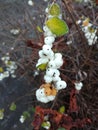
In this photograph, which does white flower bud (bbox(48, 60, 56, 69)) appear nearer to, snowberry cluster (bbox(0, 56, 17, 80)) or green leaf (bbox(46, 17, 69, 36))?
green leaf (bbox(46, 17, 69, 36))

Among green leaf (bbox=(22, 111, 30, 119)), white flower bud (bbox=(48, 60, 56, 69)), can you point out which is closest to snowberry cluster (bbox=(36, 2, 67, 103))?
white flower bud (bbox=(48, 60, 56, 69))

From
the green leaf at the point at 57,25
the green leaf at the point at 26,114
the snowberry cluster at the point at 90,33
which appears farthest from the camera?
the green leaf at the point at 26,114

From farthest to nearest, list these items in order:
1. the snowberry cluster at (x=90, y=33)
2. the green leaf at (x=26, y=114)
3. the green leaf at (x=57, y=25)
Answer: the green leaf at (x=26, y=114), the snowberry cluster at (x=90, y=33), the green leaf at (x=57, y=25)

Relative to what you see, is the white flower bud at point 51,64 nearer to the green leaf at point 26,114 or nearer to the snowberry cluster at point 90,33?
the snowberry cluster at point 90,33

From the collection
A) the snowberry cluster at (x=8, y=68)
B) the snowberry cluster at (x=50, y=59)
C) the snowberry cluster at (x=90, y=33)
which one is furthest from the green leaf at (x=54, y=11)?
the snowberry cluster at (x=8, y=68)

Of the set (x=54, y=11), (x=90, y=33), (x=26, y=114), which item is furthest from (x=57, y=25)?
(x=26, y=114)

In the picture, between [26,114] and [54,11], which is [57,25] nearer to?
[54,11]

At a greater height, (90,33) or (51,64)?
(90,33)

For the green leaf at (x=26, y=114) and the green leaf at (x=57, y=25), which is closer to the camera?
the green leaf at (x=57, y=25)

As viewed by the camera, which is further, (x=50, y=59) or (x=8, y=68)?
(x=8, y=68)
